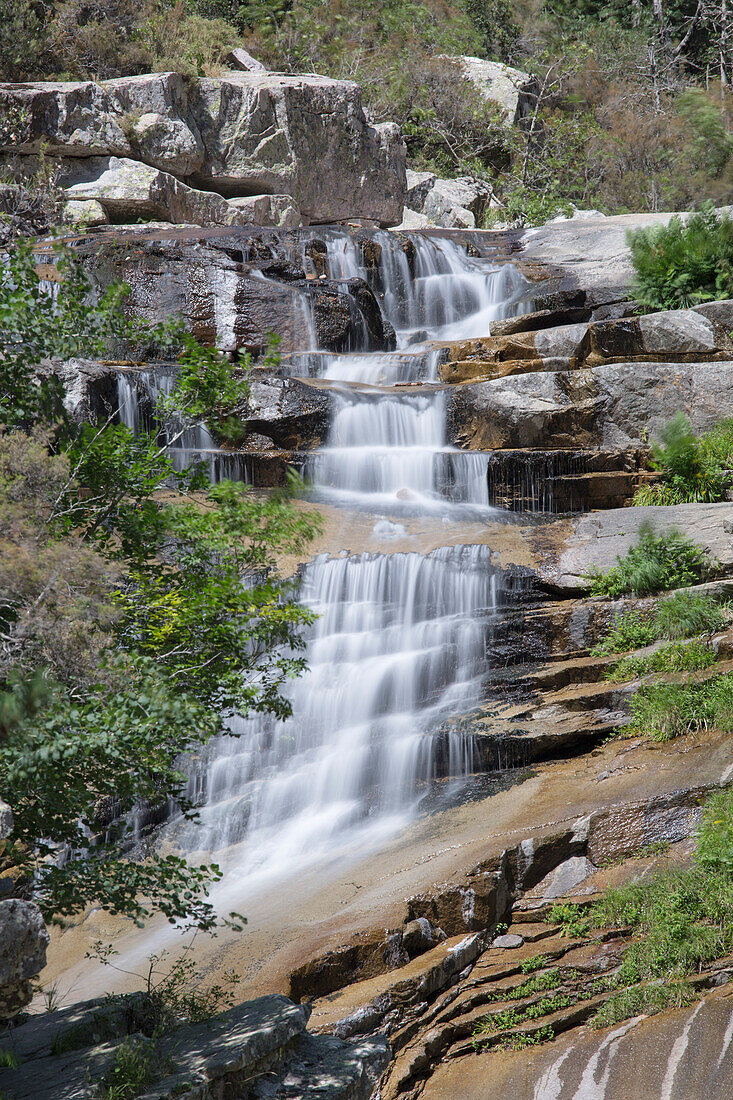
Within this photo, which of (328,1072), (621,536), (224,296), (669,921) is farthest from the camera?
(224,296)

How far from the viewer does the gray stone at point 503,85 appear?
1080 inches

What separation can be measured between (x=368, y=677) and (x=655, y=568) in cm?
333

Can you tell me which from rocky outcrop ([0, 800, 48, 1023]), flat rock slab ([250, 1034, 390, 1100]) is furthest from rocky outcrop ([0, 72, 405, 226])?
flat rock slab ([250, 1034, 390, 1100])

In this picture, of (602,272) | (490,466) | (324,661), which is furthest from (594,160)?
(324,661)

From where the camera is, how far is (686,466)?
1154cm

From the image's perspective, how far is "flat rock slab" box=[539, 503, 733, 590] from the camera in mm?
9531

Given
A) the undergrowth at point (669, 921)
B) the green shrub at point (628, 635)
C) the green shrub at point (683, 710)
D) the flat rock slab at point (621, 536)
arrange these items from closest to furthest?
the undergrowth at point (669, 921), the green shrub at point (683, 710), the green shrub at point (628, 635), the flat rock slab at point (621, 536)

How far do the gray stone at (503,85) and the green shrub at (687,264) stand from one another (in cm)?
1423

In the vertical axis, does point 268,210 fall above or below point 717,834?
above

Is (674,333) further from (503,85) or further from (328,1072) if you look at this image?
(503,85)

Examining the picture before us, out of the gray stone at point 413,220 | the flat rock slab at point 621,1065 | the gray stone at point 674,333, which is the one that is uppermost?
the gray stone at point 413,220

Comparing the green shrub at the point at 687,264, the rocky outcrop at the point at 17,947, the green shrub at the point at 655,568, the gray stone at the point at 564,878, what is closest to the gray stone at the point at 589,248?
the green shrub at the point at 687,264

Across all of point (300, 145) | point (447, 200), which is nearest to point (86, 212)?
point (300, 145)

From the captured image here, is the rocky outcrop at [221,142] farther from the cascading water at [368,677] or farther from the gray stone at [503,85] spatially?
the cascading water at [368,677]
